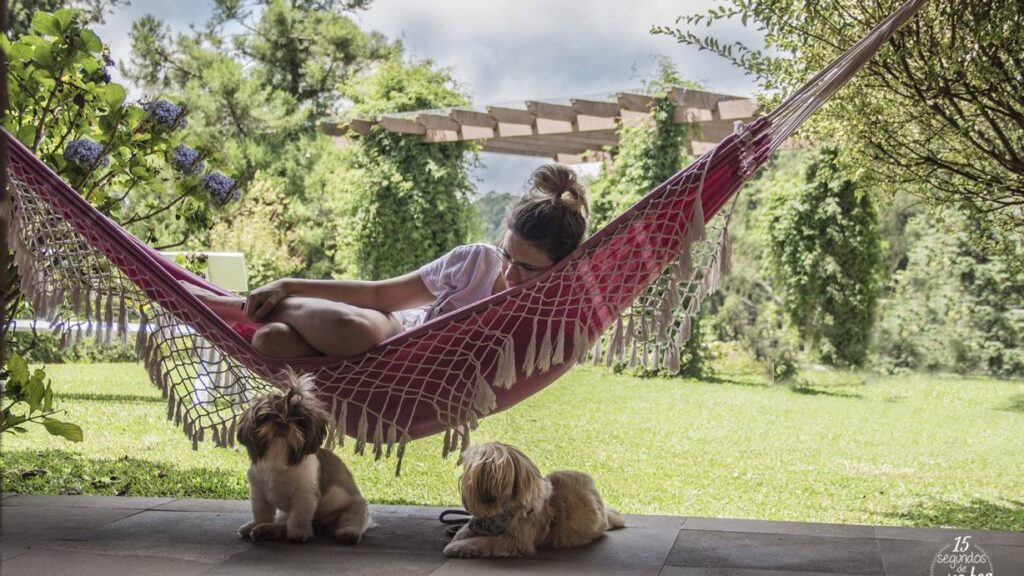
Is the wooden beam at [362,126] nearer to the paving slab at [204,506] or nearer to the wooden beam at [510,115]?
the wooden beam at [510,115]

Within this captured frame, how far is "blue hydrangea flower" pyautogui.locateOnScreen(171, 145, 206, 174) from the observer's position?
9.90 ft

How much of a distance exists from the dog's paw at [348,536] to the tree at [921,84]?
1.70m

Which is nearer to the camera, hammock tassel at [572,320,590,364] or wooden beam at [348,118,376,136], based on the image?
hammock tassel at [572,320,590,364]

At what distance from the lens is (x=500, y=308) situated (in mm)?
2107

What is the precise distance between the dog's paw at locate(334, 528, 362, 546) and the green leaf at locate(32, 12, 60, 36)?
145 centimetres

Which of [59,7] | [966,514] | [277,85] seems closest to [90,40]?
[966,514]

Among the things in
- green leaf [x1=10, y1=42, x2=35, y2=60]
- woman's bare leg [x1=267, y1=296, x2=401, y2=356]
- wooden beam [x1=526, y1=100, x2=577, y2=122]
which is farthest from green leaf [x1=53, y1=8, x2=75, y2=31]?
wooden beam [x1=526, y1=100, x2=577, y2=122]

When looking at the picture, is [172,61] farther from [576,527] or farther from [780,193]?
[576,527]

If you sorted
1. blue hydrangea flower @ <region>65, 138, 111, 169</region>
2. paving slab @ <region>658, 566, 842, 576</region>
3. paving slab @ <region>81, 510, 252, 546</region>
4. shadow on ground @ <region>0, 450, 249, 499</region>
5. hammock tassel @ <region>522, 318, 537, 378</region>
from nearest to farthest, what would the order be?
paving slab @ <region>658, 566, 842, 576</region>, hammock tassel @ <region>522, 318, 537, 378</region>, paving slab @ <region>81, 510, 252, 546</region>, blue hydrangea flower @ <region>65, 138, 111, 169</region>, shadow on ground @ <region>0, 450, 249, 499</region>

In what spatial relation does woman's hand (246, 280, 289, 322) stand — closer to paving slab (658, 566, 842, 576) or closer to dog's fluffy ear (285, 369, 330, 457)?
dog's fluffy ear (285, 369, 330, 457)

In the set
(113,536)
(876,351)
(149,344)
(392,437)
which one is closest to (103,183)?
(149,344)

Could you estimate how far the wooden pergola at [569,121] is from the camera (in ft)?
21.6

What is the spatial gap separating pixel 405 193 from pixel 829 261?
129 inches

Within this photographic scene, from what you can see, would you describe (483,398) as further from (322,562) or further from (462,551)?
(322,562)
